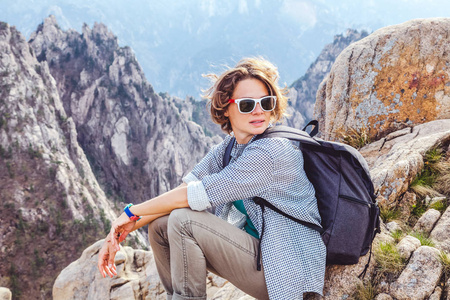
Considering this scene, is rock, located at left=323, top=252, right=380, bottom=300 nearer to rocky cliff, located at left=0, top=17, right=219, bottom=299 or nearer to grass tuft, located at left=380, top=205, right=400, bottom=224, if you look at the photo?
grass tuft, located at left=380, top=205, right=400, bottom=224

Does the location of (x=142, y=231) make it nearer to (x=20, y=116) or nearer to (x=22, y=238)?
(x=22, y=238)

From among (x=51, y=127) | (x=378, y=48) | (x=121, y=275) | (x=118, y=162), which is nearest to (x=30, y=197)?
(x=51, y=127)

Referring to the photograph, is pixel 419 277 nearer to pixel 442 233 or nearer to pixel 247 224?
pixel 442 233

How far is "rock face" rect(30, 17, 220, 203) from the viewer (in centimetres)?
9169

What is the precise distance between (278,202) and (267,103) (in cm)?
93

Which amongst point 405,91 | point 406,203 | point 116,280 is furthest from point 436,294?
point 116,280

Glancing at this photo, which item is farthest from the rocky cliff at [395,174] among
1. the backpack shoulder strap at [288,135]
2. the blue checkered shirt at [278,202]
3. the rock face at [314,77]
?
the rock face at [314,77]

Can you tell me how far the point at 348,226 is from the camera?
2.66m

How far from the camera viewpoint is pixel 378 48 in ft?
23.6

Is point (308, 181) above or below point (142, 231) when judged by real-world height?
above

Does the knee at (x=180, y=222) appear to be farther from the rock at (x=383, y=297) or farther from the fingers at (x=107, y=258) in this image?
the rock at (x=383, y=297)

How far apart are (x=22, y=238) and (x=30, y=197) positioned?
25.3 feet

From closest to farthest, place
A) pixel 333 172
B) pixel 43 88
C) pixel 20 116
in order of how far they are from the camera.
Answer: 1. pixel 333 172
2. pixel 20 116
3. pixel 43 88

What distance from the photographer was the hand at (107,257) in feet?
10.2
